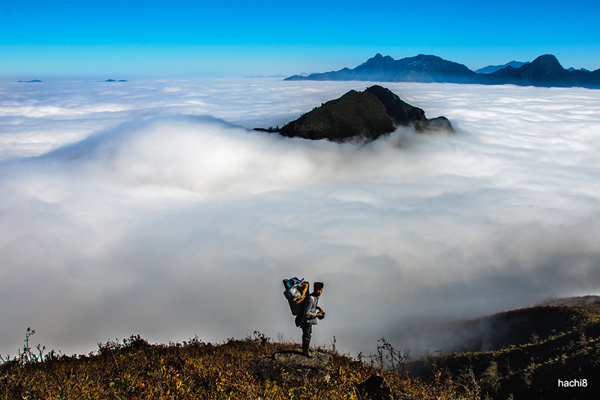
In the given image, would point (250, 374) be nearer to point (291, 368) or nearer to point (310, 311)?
point (291, 368)

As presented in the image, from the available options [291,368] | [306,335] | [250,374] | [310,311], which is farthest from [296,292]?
[250,374]

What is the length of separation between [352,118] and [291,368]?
68.1m

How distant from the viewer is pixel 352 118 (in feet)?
238

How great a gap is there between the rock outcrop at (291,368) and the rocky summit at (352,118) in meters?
62.9

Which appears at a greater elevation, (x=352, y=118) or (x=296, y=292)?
(x=352, y=118)

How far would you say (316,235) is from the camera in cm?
7869

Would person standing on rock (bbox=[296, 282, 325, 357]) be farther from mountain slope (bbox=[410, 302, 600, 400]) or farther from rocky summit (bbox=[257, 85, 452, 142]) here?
rocky summit (bbox=[257, 85, 452, 142])

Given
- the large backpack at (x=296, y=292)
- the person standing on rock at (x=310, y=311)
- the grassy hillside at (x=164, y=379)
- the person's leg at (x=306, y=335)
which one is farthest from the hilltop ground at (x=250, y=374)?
the large backpack at (x=296, y=292)

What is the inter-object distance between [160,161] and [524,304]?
112620 mm

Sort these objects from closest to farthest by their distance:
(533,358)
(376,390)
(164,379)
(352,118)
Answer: (164,379) → (376,390) → (533,358) → (352,118)

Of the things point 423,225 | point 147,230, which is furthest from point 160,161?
point 423,225

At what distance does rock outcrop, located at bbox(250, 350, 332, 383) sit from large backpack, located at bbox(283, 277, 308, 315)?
54.9 inches

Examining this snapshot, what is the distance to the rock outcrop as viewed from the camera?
8711 mm

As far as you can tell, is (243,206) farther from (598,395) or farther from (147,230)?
(598,395)
